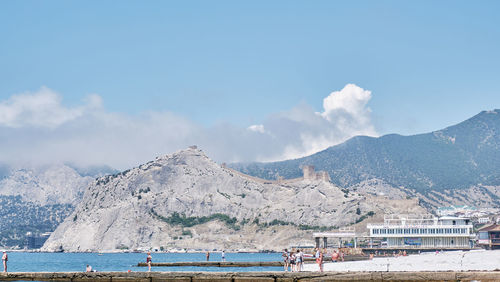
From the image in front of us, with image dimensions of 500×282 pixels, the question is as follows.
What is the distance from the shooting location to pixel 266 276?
4325 centimetres

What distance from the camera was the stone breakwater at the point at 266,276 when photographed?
39344 millimetres

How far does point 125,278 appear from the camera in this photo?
157 feet

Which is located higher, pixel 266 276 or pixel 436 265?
pixel 266 276

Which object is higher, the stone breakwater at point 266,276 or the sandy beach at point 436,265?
the stone breakwater at point 266,276

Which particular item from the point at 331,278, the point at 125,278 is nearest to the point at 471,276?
the point at 331,278

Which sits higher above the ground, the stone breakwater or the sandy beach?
the stone breakwater

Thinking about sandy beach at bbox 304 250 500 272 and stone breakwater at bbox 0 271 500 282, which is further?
sandy beach at bbox 304 250 500 272

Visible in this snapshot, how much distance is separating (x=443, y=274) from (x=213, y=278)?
14647 millimetres

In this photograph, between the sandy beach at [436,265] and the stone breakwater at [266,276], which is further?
the sandy beach at [436,265]

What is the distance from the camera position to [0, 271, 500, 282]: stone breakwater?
3934 cm

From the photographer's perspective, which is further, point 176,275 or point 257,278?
point 176,275

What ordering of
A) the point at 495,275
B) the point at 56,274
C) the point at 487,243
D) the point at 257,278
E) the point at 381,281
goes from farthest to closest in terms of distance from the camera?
the point at 487,243 < the point at 56,274 < the point at 257,278 < the point at 381,281 < the point at 495,275

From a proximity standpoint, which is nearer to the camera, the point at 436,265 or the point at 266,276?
the point at 266,276

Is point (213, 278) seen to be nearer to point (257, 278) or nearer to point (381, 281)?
point (257, 278)
